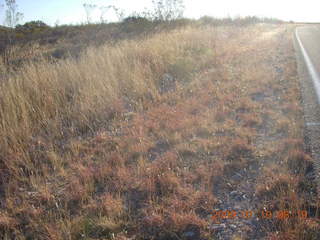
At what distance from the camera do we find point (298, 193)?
7.71ft

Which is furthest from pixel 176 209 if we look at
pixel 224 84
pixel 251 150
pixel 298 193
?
pixel 224 84

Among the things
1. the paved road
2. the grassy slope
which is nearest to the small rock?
the grassy slope

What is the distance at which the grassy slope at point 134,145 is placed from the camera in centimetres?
243

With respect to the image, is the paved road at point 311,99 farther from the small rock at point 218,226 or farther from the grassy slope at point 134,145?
the small rock at point 218,226

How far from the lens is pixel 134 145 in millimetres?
3686

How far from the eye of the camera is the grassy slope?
7.96 ft
